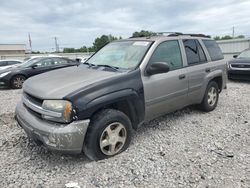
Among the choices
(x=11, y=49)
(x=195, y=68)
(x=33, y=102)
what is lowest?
(x=33, y=102)

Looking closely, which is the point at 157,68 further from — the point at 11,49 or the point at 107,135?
the point at 11,49

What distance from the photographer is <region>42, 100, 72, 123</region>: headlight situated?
9.34 ft

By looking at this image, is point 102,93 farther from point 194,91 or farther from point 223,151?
point 194,91

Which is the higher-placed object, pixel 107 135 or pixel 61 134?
pixel 61 134

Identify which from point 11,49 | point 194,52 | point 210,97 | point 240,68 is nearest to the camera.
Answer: point 194,52

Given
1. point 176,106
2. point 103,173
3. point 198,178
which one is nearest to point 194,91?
point 176,106

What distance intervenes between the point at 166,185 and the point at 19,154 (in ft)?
7.29

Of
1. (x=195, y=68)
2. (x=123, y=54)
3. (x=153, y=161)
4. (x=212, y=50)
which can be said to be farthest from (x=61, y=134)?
(x=212, y=50)

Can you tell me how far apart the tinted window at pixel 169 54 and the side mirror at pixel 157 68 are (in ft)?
0.66

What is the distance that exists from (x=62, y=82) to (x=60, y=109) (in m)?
0.55

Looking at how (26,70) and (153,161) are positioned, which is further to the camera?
(26,70)

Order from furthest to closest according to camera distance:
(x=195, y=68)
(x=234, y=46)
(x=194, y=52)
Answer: (x=234, y=46)
(x=194, y=52)
(x=195, y=68)

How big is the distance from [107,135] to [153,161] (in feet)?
2.45

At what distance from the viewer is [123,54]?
4047 millimetres
